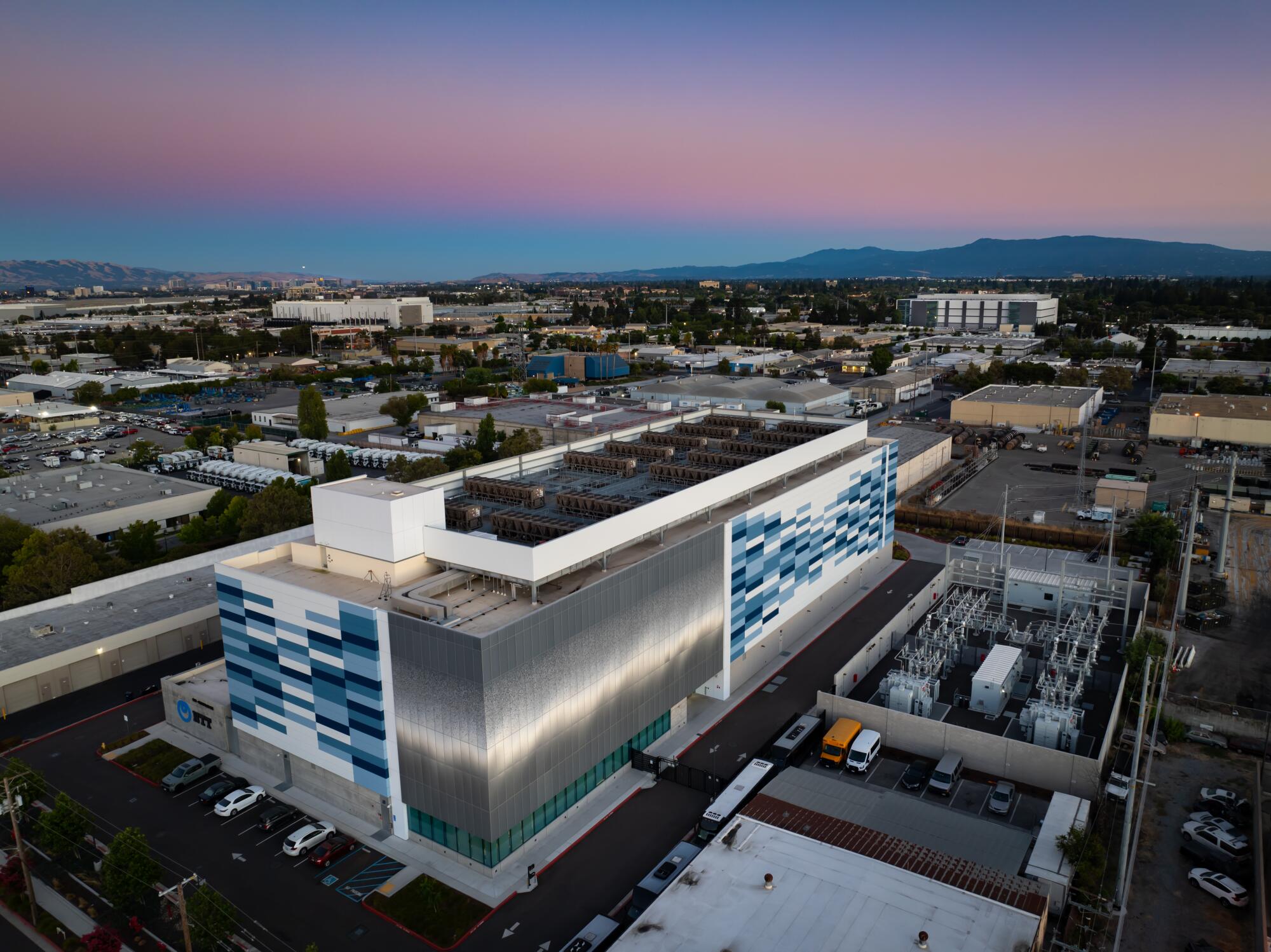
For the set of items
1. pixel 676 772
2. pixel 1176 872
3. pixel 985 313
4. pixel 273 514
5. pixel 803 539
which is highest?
pixel 985 313

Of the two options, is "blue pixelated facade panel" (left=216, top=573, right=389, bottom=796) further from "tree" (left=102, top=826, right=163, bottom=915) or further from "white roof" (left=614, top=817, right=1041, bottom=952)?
"white roof" (left=614, top=817, right=1041, bottom=952)

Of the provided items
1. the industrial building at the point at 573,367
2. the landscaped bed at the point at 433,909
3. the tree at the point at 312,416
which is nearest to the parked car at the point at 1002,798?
the landscaped bed at the point at 433,909

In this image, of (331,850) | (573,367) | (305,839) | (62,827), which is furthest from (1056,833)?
(573,367)

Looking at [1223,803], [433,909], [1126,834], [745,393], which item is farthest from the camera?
[745,393]

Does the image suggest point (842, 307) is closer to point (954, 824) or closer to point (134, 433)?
point (134, 433)

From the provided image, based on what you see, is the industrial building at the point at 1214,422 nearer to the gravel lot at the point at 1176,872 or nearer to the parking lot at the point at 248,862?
the gravel lot at the point at 1176,872

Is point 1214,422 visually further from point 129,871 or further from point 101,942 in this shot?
point 101,942

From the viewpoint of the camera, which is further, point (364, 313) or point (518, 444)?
point (364, 313)
